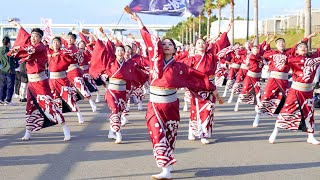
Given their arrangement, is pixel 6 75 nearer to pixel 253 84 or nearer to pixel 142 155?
pixel 253 84

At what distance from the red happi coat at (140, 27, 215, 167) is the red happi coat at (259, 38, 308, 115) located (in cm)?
398

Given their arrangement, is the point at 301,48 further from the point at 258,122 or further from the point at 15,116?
the point at 15,116

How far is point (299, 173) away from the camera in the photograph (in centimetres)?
734

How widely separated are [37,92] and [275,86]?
15.5ft

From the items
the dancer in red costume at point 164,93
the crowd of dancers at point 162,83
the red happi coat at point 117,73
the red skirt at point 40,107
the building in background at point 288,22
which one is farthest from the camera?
the building in background at point 288,22

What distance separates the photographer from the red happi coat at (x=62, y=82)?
10.8 metres

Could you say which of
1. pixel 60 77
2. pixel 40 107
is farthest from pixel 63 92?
pixel 40 107

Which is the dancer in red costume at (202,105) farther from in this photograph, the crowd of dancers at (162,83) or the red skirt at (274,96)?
the red skirt at (274,96)

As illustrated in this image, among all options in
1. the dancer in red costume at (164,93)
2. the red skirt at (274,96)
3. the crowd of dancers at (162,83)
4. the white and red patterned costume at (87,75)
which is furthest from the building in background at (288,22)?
the dancer in red costume at (164,93)

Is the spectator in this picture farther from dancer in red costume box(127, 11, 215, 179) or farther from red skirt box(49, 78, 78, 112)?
dancer in red costume box(127, 11, 215, 179)

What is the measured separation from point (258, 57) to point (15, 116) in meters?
5.92

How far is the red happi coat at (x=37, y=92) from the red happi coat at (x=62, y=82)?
1139 millimetres

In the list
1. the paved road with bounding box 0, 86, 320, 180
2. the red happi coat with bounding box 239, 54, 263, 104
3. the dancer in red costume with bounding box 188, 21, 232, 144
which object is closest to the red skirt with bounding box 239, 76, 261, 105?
the red happi coat with bounding box 239, 54, 263, 104

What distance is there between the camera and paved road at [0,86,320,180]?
7.28 m
